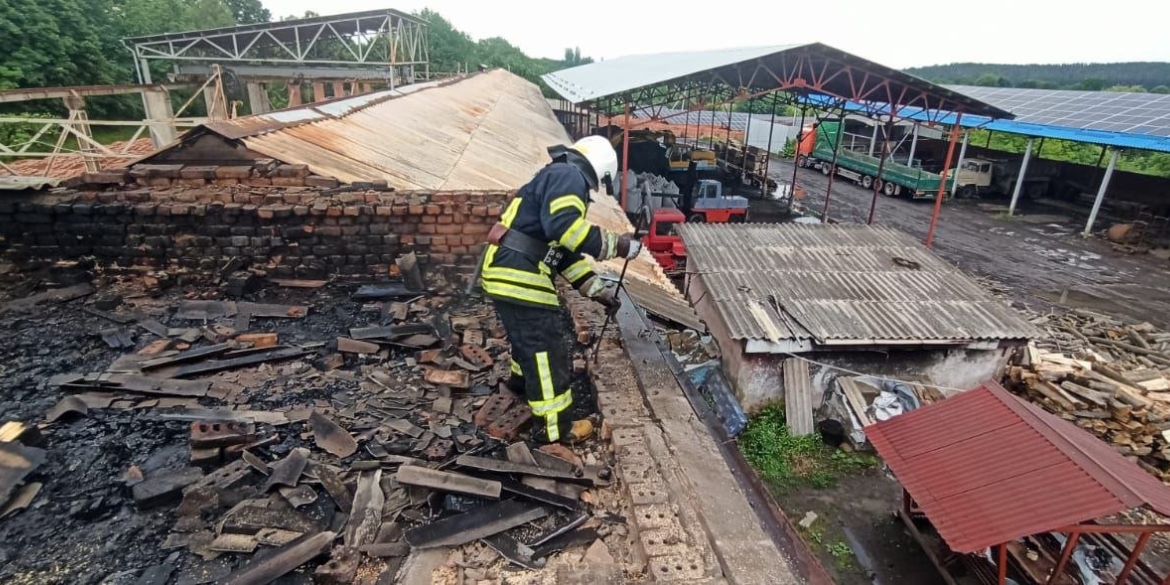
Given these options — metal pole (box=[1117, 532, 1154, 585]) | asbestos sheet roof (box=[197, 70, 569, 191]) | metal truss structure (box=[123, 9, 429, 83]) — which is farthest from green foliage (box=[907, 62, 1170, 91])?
metal pole (box=[1117, 532, 1154, 585])

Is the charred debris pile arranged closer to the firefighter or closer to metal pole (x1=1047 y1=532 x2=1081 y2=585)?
the firefighter

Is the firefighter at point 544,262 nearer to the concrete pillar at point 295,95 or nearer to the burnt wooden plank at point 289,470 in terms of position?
the burnt wooden plank at point 289,470

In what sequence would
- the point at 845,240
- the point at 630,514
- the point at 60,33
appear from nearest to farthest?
the point at 630,514
the point at 845,240
the point at 60,33

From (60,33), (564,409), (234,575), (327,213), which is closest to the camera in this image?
(234,575)

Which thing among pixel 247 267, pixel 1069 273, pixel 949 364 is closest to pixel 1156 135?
pixel 1069 273

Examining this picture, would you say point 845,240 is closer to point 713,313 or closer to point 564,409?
point 713,313

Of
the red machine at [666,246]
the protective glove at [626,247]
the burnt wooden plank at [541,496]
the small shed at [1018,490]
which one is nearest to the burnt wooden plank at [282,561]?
the burnt wooden plank at [541,496]

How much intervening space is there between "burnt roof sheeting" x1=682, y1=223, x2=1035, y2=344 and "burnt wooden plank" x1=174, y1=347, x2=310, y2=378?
4.88 metres

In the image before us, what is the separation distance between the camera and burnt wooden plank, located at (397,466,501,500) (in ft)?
8.73

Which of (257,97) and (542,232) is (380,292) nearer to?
(542,232)

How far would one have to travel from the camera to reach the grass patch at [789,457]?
6.60 meters

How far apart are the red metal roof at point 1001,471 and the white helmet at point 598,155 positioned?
3.81 metres

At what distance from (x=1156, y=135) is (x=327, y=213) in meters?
19.9

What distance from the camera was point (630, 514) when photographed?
2.68 metres
